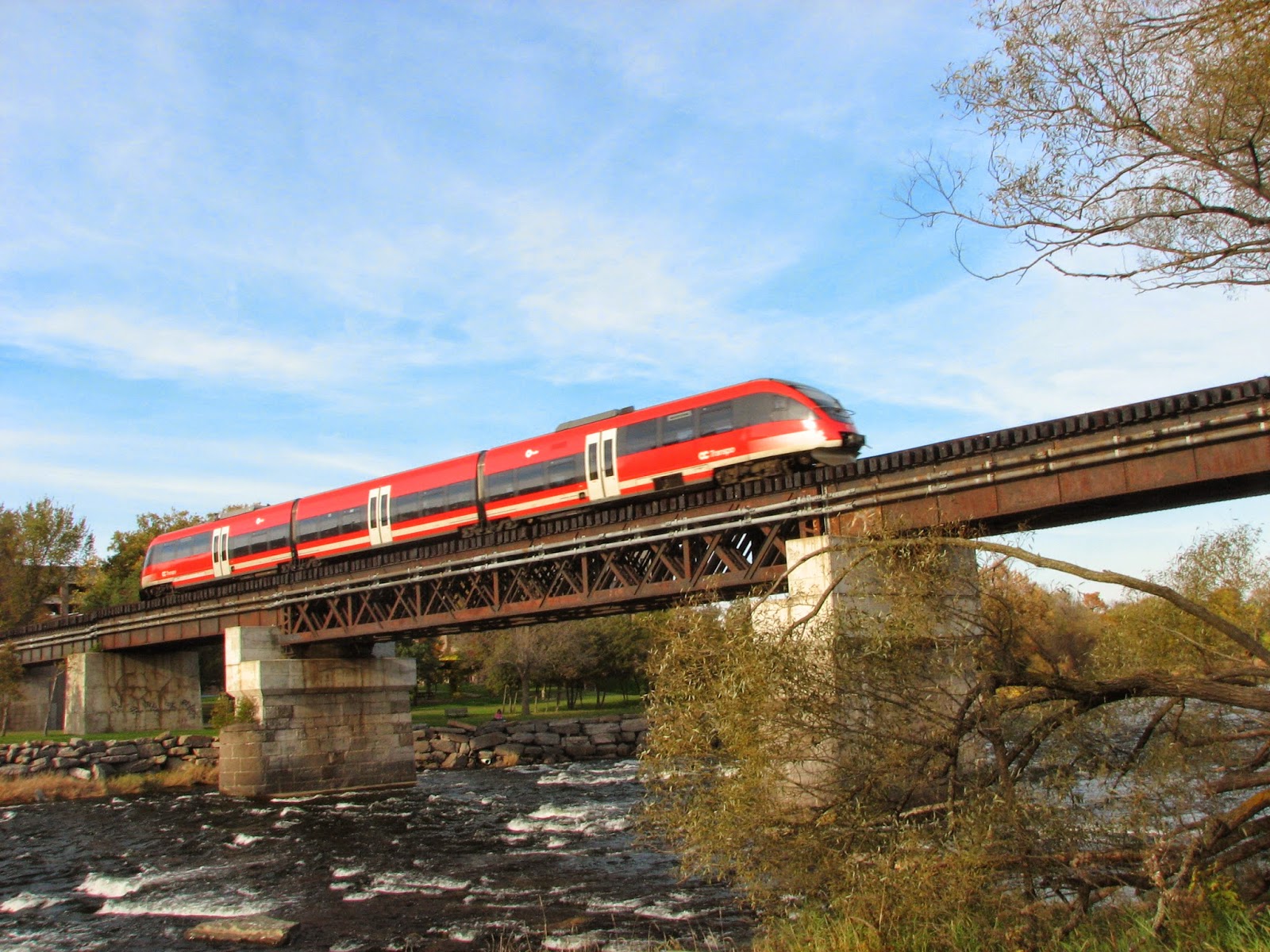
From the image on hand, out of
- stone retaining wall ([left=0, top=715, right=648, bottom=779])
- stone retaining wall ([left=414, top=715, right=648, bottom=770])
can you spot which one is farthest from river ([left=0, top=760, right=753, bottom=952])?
stone retaining wall ([left=414, top=715, right=648, bottom=770])

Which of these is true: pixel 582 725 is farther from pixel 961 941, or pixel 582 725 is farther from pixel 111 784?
pixel 961 941

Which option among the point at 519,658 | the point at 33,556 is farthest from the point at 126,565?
the point at 519,658

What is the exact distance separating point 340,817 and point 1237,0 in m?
25.5

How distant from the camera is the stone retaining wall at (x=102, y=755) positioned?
33.5 metres

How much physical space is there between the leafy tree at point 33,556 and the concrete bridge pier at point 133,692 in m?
21.1

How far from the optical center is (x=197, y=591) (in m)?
36.1

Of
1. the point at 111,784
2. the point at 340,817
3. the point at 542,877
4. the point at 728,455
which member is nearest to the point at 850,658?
the point at 542,877

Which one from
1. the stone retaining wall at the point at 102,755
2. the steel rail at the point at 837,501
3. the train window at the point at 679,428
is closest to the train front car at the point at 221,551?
the stone retaining wall at the point at 102,755

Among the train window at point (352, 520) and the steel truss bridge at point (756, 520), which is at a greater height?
the train window at point (352, 520)

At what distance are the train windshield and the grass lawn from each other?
32.4 m

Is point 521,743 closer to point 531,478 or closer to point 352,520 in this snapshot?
point 352,520

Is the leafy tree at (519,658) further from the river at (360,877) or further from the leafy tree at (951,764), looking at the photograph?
the leafy tree at (951,764)

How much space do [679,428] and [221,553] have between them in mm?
21676

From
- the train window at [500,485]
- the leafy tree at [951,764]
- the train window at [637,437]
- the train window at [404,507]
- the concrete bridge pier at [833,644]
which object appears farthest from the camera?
the train window at [404,507]
